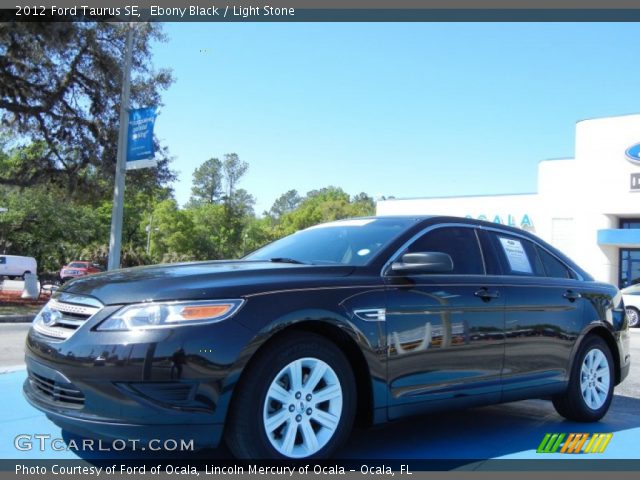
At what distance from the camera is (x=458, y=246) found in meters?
4.99

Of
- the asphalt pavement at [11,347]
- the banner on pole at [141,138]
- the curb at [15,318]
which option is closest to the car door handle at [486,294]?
the asphalt pavement at [11,347]

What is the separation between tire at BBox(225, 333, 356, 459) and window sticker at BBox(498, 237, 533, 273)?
203 cm

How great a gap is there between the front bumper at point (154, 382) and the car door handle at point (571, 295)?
313cm

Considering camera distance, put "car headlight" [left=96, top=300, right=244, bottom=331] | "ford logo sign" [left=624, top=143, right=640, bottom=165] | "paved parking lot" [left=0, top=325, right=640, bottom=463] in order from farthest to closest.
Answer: "ford logo sign" [left=624, top=143, right=640, bottom=165] → "paved parking lot" [left=0, top=325, right=640, bottom=463] → "car headlight" [left=96, top=300, right=244, bottom=331]


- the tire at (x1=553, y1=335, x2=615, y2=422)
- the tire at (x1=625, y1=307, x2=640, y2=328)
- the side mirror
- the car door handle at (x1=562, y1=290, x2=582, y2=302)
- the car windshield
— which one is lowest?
the tire at (x1=625, y1=307, x2=640, y2=328)

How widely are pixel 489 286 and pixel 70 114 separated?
18254 mm

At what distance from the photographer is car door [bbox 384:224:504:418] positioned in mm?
4148

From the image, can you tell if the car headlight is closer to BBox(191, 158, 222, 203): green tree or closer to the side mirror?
the side mirror

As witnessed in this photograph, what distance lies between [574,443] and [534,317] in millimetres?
959

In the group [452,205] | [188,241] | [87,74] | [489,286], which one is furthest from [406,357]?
[188,241]

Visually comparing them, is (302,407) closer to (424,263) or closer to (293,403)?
(293,403)

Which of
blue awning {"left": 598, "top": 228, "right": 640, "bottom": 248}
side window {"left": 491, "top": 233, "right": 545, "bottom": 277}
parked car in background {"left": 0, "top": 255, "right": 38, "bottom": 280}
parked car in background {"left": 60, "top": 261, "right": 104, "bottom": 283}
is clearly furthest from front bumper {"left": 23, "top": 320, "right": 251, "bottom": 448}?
parked car in background {"left": 0, "top": 255, "right": 38, "bottom": 280}

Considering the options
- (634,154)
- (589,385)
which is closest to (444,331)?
(589,385)

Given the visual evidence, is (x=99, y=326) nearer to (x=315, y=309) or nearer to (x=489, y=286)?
(x=315, y=309)
